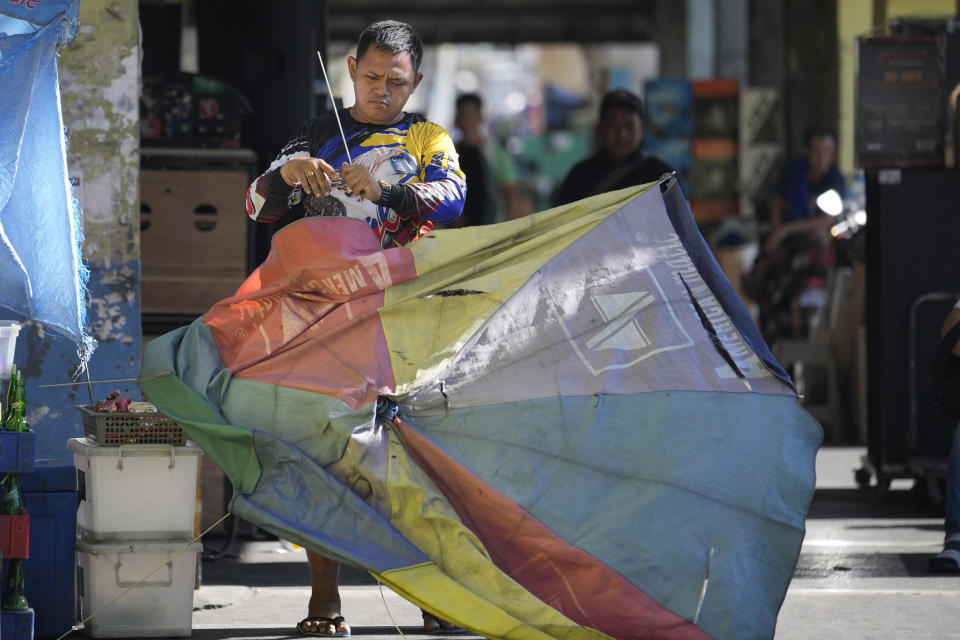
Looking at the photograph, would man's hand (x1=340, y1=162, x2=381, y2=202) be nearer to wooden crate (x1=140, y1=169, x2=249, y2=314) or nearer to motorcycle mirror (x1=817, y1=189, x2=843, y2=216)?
wooden crate (x1=140, y1=169, x2=249, y2=314)

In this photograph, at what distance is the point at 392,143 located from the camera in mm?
6125

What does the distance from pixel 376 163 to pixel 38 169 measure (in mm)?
1146

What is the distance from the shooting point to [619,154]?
9617 millimetres

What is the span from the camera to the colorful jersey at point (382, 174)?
19.6ft

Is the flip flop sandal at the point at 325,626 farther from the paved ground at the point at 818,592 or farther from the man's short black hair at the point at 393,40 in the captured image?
the man's short black hair at the point at 393,40

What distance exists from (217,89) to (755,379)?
151 inches

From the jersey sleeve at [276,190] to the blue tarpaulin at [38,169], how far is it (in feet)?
2.06

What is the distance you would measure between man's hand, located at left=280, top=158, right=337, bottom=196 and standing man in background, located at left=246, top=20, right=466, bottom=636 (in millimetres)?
48

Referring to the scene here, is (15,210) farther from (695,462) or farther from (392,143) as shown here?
(695,462)

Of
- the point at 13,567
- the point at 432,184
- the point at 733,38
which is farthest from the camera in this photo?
the point at 733,38

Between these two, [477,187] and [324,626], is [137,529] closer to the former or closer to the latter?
[324,626]

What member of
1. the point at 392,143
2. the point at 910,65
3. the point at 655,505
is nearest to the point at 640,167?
the point at 910,65

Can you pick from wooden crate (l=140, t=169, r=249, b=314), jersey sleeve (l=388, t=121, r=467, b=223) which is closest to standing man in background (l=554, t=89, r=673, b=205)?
wooden crate (l=140, t=169, r=249, b=314)

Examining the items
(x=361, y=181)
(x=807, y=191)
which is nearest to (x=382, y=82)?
(x=361, y=181)
